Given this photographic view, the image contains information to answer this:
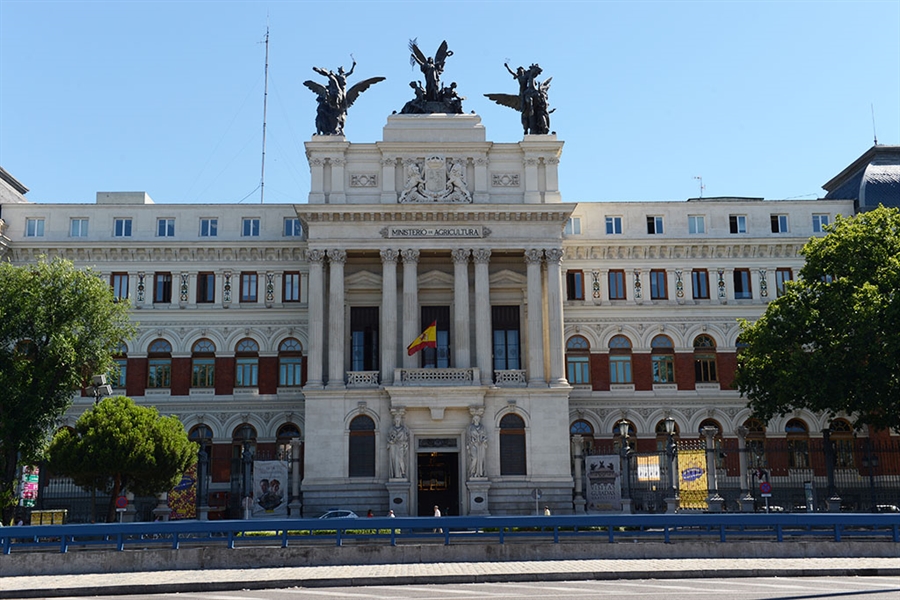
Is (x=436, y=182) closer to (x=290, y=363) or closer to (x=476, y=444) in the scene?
(x=290, y=363)

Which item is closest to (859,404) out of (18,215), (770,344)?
(770,344)

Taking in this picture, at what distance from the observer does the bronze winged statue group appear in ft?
192

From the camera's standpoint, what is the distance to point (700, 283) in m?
61.7

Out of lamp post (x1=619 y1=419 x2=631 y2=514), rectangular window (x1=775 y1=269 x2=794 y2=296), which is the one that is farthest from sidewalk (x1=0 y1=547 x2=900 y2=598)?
rectangular window (x1=775 y1=269 x2=794 y2=296)

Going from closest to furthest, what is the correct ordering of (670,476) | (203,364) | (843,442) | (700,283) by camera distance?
1. (670,476)
2. (843,442)
3. (203,364)
4. (700,283)

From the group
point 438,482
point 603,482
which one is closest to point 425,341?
point 438,482

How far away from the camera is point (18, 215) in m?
60.7

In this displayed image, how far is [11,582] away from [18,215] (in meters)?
39.9

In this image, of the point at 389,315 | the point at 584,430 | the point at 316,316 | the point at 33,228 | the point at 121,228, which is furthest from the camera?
the point at 121,228

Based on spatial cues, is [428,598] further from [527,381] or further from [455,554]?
[527,381]

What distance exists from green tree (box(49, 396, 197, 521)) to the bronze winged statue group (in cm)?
2051

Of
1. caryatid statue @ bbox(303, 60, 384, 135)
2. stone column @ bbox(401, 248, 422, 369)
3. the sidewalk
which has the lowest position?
the sidewalk

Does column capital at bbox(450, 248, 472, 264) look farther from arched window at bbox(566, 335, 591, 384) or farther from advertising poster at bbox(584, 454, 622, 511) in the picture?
advertising poster at bbox(584, 454, 622, 511)

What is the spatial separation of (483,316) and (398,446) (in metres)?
8.93
